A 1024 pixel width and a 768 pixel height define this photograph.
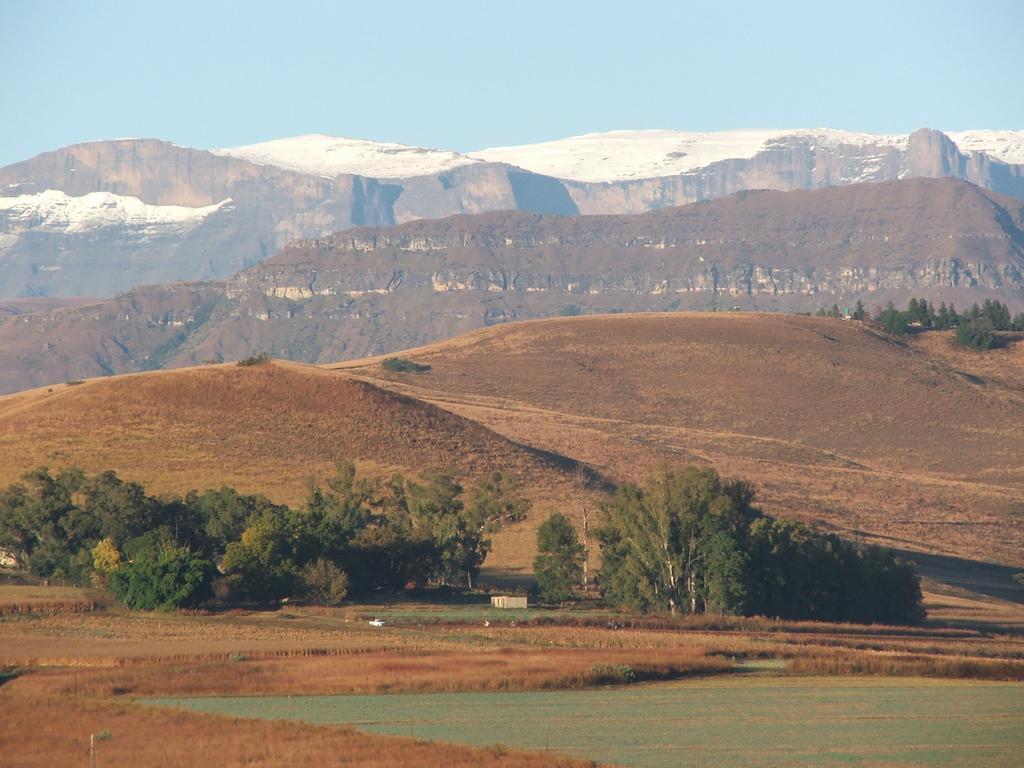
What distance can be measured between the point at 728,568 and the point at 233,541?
109 feet

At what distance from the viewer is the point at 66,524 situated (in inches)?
4252

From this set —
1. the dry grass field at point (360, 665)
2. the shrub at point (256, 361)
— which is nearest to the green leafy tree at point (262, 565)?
the dry grass field at point (360, 665)

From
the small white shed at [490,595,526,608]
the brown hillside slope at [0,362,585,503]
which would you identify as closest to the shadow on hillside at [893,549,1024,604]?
the brown hillside slope at [0,362,585,503]

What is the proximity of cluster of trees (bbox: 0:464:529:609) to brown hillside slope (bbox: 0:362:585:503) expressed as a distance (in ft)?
53.0

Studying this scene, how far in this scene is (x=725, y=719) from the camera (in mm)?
55156

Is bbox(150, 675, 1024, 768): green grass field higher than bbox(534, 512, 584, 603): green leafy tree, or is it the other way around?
bbox(150, 675, 1024, 768): green grass field

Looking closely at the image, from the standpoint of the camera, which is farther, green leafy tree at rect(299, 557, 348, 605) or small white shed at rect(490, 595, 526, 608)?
small white shed at rect(490, 595, 526, 608)

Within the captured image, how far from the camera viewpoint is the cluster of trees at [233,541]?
307 ft

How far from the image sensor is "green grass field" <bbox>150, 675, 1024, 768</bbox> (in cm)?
4950

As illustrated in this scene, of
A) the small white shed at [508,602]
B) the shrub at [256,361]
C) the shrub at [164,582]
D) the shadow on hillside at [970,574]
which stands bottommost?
the shadow on hillside at [970,574]

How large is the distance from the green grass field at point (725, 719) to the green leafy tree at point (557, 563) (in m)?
35.9

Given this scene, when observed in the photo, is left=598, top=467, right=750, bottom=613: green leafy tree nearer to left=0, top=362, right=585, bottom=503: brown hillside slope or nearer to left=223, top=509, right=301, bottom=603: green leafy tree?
left=223, top=509, right=301, bottom=603: green leafy tree

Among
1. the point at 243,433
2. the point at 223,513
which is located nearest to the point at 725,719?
the point at 223,513

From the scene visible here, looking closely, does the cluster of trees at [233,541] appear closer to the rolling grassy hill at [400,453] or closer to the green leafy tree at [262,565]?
the green leafy tree at [262,565]
